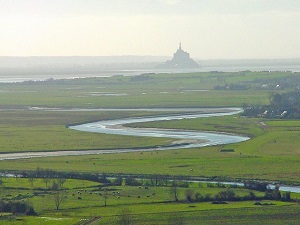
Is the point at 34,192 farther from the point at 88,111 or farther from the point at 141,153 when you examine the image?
the point at 88,111

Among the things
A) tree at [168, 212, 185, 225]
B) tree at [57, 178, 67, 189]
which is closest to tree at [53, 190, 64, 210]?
tree at [57, 178, 67, 189]

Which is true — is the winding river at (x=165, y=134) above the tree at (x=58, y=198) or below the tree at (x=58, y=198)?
below

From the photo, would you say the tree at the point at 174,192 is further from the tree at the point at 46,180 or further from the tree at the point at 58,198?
the tree at the point at 46,180

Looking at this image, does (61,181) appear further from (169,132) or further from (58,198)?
(169,132)

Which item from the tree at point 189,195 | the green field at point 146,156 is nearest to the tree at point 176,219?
the green field at point 146,156

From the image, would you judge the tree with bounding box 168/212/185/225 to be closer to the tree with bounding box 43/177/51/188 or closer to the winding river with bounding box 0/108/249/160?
the tree with bounding box 43/177/51/188

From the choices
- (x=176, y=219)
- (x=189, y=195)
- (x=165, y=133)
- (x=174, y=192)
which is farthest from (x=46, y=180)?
(x=165, y=133)

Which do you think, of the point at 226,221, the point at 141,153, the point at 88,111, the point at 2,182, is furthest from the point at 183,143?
the point at 88,111

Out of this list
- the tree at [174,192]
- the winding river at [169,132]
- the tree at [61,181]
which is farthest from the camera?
the winding river at [169,132]

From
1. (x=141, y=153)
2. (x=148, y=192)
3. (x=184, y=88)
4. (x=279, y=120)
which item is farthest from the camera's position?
(x=184, y=88)
